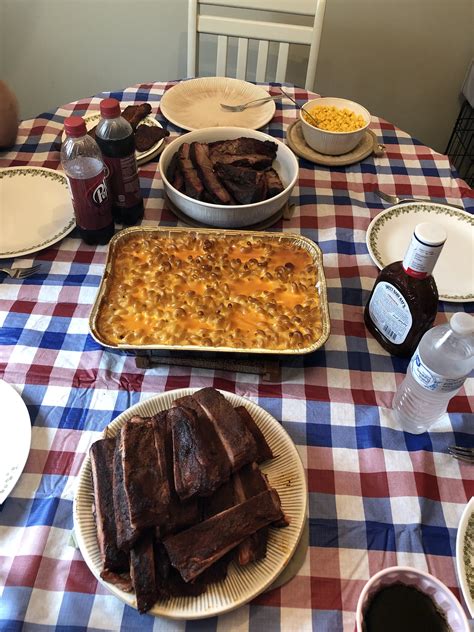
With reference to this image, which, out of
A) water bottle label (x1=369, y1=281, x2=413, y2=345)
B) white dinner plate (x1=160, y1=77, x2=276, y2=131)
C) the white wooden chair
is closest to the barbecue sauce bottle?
water bottle label (x1=369, y1=281, x2=413, y2=345)

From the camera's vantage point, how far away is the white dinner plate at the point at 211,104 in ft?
5.65

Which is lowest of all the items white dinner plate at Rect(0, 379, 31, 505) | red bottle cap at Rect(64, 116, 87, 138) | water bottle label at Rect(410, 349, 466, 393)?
white dinner plate at Rect(0, 379, 31, 505)

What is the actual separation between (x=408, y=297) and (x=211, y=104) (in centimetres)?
119

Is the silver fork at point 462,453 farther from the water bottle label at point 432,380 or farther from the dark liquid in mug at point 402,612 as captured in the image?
the dark liquid in mug at point 402,612

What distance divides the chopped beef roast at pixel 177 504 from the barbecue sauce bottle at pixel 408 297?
411mm

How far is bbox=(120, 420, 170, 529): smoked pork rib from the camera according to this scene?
71 centimetres

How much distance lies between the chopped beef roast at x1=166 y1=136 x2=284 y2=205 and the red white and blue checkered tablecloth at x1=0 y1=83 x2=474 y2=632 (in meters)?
0.12

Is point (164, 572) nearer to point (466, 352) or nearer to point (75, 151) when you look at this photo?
point (466, 352)

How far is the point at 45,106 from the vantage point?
112 inches

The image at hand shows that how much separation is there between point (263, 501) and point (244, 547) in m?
0.07

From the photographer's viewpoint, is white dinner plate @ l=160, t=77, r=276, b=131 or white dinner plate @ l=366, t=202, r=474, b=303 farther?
white dinner plate @ l=160, t=77, r=276, b=131

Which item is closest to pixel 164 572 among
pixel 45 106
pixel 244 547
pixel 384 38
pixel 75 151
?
pixel 244 547

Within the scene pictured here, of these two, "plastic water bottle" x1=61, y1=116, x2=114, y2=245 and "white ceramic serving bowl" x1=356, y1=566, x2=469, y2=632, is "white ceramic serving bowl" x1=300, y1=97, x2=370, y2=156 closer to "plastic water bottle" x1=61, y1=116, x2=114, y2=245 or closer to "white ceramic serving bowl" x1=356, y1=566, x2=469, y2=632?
"plastic water bottle" x1=61, y1=116, x2=114, y2=245

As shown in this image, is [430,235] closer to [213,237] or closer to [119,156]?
[213,237]
